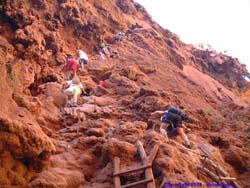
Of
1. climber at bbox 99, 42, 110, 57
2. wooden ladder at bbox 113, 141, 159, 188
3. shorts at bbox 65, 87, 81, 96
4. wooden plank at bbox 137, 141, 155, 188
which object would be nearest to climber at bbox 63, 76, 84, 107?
shorts at bbox 65, 87, 81, 96

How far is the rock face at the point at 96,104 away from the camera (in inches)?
259

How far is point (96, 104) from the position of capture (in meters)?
11.9

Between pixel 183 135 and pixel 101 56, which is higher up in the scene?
pixel 101 56

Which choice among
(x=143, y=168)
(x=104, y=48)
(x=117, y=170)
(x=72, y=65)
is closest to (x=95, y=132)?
(x=117, y=170)

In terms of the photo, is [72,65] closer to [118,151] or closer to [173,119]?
[173,119]

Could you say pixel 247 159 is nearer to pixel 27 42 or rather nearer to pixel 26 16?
pixel 27 42

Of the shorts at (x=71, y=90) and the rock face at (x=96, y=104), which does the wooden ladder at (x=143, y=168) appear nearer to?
the rock face at (x=96, y=104)

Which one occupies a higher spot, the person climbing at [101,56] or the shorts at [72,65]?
the person climbing at [101,56]

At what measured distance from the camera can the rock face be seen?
259 inches

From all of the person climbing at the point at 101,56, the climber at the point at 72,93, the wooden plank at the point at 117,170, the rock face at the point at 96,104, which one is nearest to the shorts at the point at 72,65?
the rock face at the point at 96,104

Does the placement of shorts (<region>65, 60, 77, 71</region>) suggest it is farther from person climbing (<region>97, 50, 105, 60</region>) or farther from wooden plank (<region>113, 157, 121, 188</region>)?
wooden plank (<region>113, 157, 121, 188</region>)

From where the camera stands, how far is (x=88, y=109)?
1120cm

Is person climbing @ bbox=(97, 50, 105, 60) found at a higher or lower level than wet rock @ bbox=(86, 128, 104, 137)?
higher

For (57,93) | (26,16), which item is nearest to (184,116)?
(57,93)
